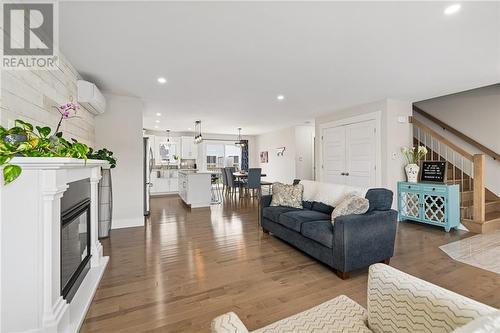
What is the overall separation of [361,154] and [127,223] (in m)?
5.12

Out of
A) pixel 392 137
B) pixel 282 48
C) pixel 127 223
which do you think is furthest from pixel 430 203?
pixel 127 223

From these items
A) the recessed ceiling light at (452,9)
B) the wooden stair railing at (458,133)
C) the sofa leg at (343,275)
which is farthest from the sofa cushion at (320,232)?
the wooden stair railing at (458,133)

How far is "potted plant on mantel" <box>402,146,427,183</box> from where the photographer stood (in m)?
4.56

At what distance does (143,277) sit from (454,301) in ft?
8.64

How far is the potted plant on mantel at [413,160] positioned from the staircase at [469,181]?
0.40 meters

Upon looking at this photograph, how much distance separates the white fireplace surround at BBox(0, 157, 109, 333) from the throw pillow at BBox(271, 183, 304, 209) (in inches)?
114

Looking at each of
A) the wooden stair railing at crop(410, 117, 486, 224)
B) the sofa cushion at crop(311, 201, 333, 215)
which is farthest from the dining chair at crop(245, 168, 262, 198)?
the wooden stair railing at crop(410, 117, 486, 224)

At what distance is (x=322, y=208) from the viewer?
3439 mm

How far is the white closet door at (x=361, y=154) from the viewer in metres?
4.93

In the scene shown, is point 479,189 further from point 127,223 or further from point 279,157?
point 127,223

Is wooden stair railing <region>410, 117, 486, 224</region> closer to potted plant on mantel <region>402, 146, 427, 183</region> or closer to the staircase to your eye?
the staircase

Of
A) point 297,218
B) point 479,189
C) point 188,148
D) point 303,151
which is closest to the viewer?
point 297,218

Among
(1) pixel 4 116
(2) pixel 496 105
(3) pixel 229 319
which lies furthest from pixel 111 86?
(2) pixel 496 105

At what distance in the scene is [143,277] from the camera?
251 cm
